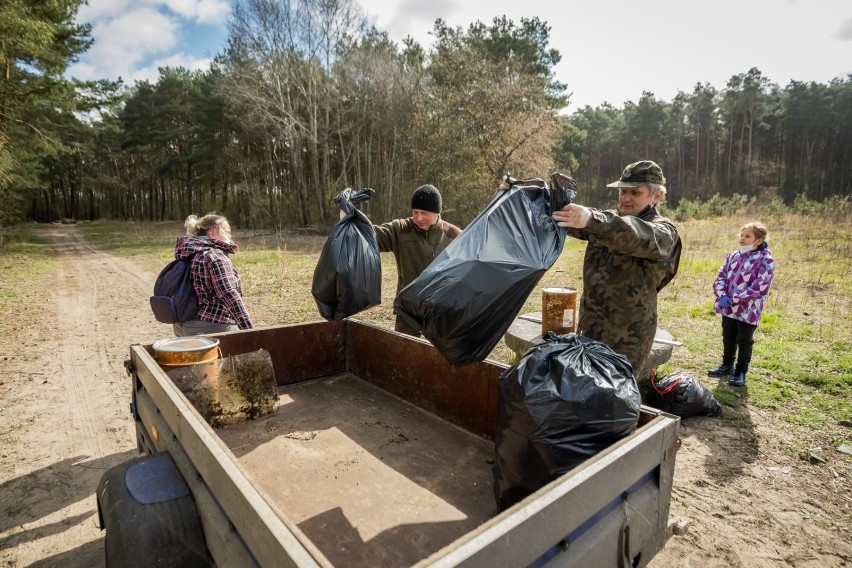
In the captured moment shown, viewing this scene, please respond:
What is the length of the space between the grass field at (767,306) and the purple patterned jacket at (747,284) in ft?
2.41

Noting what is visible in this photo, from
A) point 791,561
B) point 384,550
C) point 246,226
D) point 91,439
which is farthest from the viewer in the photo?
point 246,226

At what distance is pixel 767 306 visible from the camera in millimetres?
7598

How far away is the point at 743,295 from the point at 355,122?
21.2m

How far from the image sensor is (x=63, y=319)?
7258mm

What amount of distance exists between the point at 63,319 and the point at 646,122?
47.0 meters

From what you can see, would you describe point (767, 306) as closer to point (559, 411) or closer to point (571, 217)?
point (571, 217)

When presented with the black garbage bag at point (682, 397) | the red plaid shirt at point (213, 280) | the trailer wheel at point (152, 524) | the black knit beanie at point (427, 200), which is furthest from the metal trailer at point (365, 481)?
the black garbage bag at point (682, 397)

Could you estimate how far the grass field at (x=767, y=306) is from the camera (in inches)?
177

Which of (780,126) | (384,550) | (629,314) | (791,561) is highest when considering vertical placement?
(780,126)

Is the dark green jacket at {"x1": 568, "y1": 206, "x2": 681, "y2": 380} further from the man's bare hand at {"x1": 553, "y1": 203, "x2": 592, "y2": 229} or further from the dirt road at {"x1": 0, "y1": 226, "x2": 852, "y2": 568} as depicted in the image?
the dirt road at {"x1": 0, "y1": 226, "x2": 852, "y2": 568}

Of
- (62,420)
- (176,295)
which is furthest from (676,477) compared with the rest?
(62,420)

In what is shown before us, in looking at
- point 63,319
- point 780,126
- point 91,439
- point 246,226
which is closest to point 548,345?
point 91,439

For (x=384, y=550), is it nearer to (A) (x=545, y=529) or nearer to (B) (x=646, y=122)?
(A) (x=545, y=529)

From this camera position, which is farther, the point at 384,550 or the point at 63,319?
the point at 63,319
